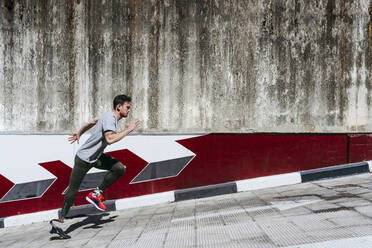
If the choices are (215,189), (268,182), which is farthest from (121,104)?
(268,182)

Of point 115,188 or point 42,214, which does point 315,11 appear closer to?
point 115,188

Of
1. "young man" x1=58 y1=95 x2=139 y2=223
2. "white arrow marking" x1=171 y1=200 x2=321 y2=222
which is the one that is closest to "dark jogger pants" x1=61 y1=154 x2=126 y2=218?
"young man" x1=58 y1=95 x2=139 y2=223

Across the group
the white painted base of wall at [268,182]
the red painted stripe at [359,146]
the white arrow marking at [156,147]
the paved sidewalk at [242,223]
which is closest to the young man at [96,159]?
the paved sidewalk at [242,223]

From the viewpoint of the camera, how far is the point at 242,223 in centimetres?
352

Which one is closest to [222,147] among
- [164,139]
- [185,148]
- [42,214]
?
[185,148]

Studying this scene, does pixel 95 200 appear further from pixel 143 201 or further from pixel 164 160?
pixel 164 160

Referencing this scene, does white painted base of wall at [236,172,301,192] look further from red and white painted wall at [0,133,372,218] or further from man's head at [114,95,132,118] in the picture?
man's head at [114,95,132,118]

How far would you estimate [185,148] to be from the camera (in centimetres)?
575

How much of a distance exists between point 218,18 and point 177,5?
703 millimetres

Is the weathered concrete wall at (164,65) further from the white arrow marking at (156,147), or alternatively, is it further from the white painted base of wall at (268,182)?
the white painted base of wall at (268,182)

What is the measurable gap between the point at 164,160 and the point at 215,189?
94 cm

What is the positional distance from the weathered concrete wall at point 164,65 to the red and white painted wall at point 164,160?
0.20m

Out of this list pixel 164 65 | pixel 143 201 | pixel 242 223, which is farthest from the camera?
pixel 164 65

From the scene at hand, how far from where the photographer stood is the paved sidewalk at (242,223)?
287 centimetres
